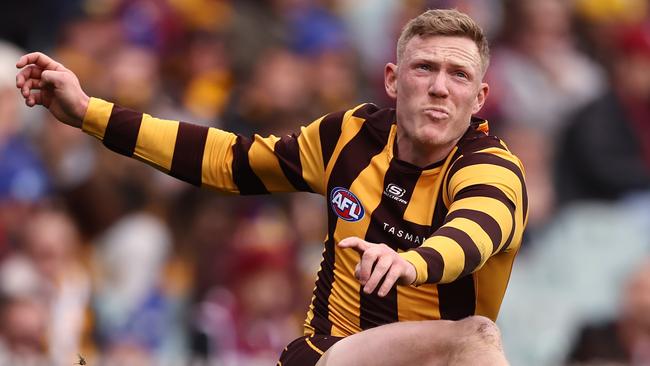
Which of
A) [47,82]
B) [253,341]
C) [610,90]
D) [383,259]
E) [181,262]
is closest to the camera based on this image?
[383,259]

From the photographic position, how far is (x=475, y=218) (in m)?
6.02

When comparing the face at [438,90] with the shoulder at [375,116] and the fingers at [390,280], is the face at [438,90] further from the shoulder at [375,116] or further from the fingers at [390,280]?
the fingers at [390,280]

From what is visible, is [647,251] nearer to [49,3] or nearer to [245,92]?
[245,92]

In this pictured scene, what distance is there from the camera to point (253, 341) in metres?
10.9

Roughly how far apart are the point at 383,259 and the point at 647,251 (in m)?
7.07

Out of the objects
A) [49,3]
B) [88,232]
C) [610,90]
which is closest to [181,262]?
[88,232]

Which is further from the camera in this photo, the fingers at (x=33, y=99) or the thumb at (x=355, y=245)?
the fingers at (x=33, y=99)

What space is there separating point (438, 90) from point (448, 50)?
18cm

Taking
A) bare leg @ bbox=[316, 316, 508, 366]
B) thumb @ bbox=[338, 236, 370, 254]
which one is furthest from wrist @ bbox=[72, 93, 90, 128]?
thumb @ bbox=[338, 236, 370, 254]

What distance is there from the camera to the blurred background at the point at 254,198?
1097 cm

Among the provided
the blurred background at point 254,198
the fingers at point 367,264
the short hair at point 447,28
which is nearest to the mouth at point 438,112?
the short hair at point 447,28

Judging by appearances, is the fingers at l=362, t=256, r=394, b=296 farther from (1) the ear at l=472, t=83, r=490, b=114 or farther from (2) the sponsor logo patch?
(1) the ear at l=472, t=83, r=490, b=114

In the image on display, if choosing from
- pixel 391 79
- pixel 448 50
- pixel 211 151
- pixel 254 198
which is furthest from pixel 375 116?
pixel 254 198

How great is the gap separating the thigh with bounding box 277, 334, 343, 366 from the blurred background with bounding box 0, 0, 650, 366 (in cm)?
381
